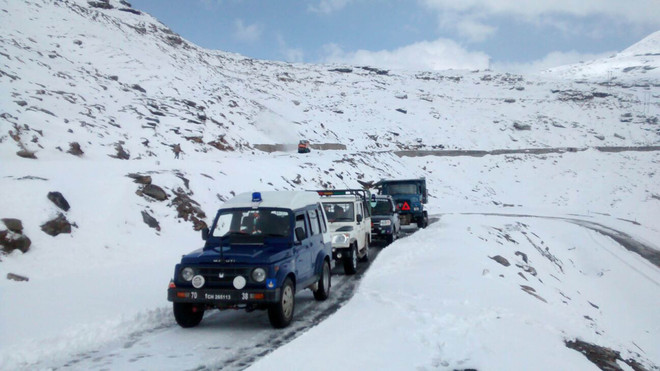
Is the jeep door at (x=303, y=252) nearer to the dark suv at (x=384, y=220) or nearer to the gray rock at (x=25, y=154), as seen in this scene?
the dark suv at (x=384, y=220)

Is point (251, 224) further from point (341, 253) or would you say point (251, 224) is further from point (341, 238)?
point (341, 253)

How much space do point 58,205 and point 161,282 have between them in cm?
429

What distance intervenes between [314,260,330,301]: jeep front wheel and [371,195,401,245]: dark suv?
8.30m

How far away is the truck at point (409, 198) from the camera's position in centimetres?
2338

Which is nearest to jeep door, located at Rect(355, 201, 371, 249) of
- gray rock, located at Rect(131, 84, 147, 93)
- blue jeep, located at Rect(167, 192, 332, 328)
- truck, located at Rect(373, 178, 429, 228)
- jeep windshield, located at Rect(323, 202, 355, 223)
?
jeep windshield, located at Rect(323, 202, 355, 223)

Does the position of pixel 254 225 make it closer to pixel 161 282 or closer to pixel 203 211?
pixel 161 282

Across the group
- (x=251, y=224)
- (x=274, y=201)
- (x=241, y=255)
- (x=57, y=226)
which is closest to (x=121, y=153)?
(x=57, y=226)

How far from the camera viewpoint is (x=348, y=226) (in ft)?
43.6

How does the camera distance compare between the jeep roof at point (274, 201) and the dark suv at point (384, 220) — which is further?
the dark suv at point (384, 220)

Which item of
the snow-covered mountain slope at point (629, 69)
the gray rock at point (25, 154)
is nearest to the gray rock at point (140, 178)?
the gray rock at point (25, 154)

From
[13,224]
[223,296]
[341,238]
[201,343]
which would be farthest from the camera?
[341,238]

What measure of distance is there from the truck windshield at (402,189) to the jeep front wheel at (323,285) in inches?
567

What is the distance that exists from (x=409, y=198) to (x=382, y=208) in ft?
14.8

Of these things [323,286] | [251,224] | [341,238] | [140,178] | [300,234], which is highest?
[140,178]
